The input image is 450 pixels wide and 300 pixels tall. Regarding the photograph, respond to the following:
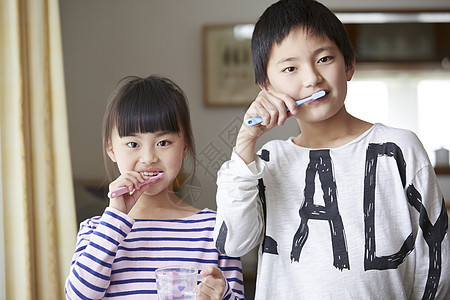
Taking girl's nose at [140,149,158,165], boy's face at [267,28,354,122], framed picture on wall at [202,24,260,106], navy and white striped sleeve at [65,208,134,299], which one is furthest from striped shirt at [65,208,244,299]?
framed picture on wall at [202,24,260,106]

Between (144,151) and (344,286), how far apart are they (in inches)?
17.8

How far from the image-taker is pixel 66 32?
309cm

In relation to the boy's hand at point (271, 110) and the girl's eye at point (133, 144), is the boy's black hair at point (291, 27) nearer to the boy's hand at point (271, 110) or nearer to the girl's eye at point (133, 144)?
the boy's hand at point (271, 110)

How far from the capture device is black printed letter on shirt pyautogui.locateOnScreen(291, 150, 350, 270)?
0.93 m

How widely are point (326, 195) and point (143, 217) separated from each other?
15.1 inches

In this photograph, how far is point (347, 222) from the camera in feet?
3.08

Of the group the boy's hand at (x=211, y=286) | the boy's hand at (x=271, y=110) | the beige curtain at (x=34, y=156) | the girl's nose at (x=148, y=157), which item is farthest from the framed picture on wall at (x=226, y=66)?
the boy's hand at (x=211, y=286)

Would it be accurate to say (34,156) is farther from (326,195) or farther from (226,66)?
(226,66)

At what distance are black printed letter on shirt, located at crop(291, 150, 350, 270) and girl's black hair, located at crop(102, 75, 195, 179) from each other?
0.29 meters

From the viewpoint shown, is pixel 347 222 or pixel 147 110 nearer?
pixel 347 222

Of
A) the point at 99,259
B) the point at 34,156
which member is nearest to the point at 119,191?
the point at 99,259

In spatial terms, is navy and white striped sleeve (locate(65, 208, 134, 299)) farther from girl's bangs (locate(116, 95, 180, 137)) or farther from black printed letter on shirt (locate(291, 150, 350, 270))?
black printed letter on shirt (locate(291, 150, 350, 270))

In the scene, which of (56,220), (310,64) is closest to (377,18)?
(56,220)

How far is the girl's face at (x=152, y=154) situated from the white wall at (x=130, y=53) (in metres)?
1.95
